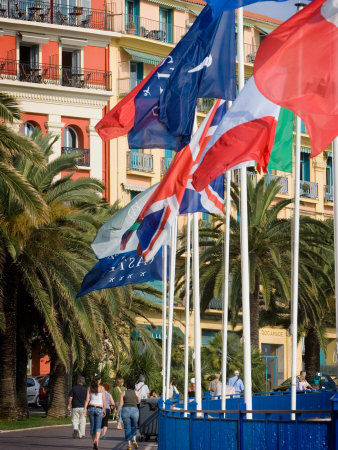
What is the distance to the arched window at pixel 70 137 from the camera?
59750 millimetres

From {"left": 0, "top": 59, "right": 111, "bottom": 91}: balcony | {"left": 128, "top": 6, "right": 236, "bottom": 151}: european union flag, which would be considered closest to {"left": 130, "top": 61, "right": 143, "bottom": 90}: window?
{"left": 0, "top": 59, "right": 111, "bottom": 91}: balcony

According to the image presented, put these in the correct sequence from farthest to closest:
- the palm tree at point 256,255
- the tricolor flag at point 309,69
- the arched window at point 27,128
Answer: the arched window at point 27,128 < the palm tree at point 256,255 < the tricolor flag at point 309,69

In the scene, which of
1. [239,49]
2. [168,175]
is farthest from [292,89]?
[168,175]

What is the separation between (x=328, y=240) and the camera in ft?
155

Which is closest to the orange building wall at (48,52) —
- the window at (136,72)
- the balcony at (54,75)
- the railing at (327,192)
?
the balcony at (54,75)

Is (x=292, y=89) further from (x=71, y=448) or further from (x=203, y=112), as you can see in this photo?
(x=203, y=112)

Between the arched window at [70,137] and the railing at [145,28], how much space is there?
577 cm

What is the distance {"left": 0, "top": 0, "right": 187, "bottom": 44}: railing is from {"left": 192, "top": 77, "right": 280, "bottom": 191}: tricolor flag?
4427cm

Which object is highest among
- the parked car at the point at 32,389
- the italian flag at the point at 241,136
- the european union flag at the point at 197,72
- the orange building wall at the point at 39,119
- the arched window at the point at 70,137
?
the orange building wall at the point at 39,119

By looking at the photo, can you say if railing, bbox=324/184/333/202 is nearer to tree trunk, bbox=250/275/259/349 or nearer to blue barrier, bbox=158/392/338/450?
tree trunk, bbox=250/275/259/349

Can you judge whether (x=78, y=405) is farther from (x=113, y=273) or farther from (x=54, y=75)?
(x=54, y=75)

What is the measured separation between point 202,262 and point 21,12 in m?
18.3

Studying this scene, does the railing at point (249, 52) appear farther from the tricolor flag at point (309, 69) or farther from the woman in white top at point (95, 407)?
the tricolor flag at point (309, 69)

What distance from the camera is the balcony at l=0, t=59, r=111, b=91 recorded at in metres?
58.2
